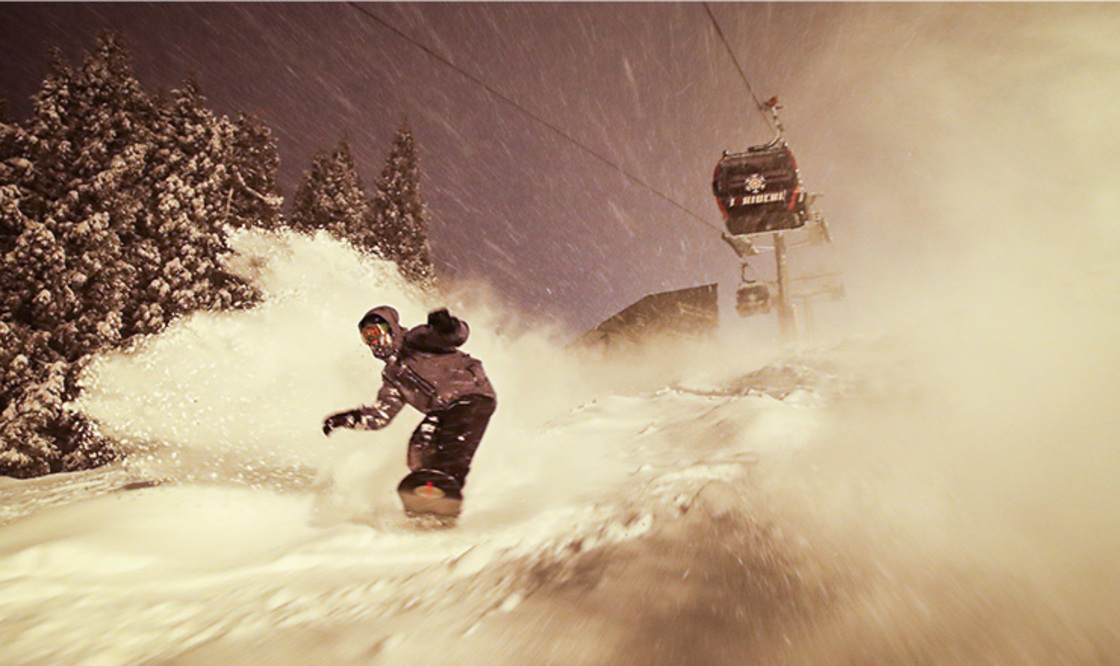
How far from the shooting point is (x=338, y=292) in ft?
26.0

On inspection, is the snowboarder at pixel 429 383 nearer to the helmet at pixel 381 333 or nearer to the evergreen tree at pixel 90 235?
the helmet at pixel 381 333

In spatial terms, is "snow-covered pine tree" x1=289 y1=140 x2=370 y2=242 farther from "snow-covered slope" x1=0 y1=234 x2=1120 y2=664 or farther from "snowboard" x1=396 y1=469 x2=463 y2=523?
"snowboard" x1=396 y1=469 x2=463 y2=523

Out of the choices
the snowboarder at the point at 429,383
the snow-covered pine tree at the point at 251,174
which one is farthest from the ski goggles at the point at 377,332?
the snow-covered pine tree at the point at 251,174

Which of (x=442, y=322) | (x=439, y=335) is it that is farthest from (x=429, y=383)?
(x=442, y=322)

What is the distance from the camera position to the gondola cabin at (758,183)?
413 inches

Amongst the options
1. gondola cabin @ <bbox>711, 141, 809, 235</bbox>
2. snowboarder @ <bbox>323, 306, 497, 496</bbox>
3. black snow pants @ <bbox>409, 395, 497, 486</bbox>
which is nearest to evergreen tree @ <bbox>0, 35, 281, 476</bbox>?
snowboarder @ <bbox>323, 306, 497, 496</bbox>

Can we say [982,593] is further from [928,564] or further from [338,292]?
[338,292]

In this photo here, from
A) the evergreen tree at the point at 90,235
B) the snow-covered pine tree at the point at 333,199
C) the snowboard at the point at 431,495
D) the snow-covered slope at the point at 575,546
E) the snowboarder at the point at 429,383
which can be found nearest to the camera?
the snow-covered slope at the point at 575,546

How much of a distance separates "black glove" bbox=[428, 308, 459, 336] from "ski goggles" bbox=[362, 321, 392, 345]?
0.38 metres

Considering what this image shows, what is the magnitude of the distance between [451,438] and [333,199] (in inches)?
914

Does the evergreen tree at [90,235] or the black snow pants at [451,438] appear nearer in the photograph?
the black snow pants at [451,438]

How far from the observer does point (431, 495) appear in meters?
3.35

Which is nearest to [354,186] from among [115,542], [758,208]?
[758,208]

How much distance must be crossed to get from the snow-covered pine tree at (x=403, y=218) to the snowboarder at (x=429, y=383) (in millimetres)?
21021
